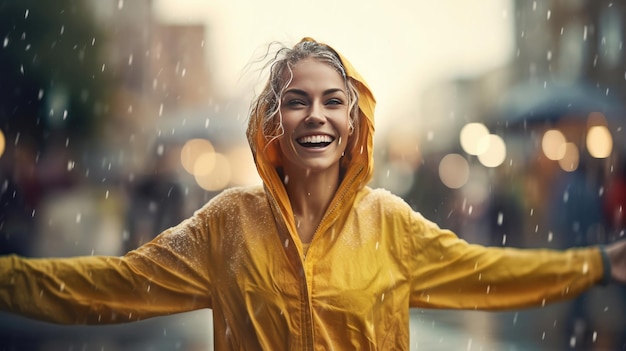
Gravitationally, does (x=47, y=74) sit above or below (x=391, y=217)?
above

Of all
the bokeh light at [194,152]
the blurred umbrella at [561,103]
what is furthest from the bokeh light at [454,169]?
the blurred umbrella at [561,103]

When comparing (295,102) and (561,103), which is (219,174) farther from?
(295,102)

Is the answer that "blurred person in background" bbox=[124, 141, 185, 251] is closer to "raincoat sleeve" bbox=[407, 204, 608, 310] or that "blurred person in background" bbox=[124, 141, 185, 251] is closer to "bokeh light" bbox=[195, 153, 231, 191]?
"raincoat sleeve" bbox=[407, 204, 608, 310]

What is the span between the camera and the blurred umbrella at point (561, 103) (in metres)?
14.7

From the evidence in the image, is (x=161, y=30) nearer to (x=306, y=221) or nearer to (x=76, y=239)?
(x=76, y=239)

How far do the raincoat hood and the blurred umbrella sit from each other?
39.1 feet

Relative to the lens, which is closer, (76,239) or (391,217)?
(391,217)

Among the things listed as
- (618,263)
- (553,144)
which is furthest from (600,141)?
(618,263)

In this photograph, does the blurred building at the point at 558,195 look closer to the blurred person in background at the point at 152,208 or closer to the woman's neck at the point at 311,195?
the woman's neck at the point at 311,195

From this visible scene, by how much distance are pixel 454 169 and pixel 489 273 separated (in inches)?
2505

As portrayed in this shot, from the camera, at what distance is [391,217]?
349 centimetres

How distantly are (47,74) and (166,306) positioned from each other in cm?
1622

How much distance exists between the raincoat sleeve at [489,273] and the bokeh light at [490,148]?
113 ft

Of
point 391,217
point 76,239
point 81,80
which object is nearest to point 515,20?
point 81,80
